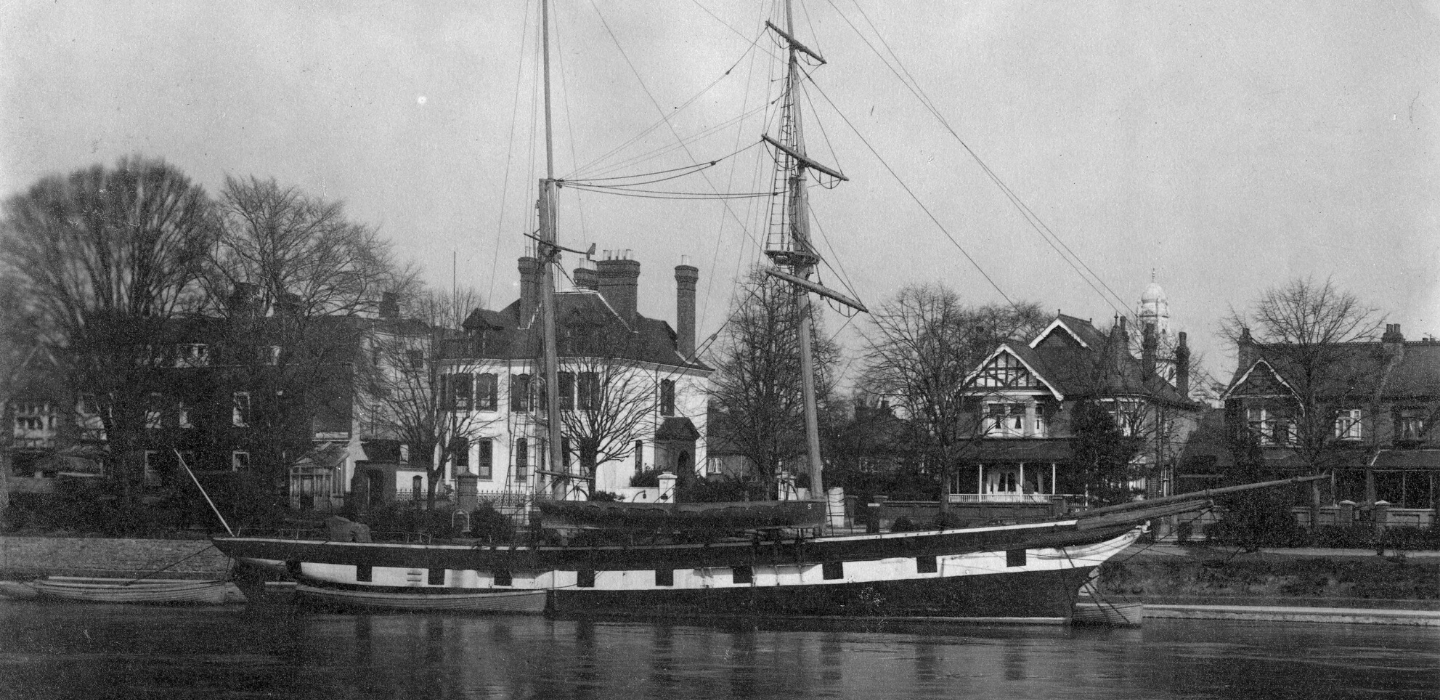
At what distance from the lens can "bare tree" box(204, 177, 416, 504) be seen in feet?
140

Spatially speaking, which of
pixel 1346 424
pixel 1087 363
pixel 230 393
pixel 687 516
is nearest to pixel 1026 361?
pixel 1087 363

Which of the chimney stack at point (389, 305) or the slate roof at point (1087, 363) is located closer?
the chimney stack at point (389, 305)

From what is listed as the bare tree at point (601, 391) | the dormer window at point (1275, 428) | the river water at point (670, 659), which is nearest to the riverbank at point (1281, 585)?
the river water at point (670, 659)

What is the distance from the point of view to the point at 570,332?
52.9 m

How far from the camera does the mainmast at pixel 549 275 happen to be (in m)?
34.9

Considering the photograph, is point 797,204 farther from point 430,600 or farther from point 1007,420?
point 1007,420

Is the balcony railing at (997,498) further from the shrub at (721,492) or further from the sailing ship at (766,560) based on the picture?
the sailing ship at (766,560)

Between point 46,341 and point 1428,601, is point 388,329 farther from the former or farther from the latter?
point 1428,601

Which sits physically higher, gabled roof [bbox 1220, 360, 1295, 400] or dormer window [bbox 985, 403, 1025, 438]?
gabled roof [bbox 1220, 360, 1295, 400]

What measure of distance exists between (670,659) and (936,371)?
26.2 m

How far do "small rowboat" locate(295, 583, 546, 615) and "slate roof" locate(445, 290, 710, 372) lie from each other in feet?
51.4

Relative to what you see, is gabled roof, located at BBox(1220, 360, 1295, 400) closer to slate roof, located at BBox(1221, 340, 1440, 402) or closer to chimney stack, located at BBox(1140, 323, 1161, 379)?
slate roof, located at BBox(1221, 340, 1440, 402)

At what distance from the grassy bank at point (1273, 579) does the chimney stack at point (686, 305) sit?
2717 centimetres

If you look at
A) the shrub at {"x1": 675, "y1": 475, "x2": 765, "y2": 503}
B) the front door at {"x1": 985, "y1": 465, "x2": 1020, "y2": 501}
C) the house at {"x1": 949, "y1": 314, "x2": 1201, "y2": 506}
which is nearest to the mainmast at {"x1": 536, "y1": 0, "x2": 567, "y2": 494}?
the shrub at {"x1": 675, "y1": 475, "x2": 765, "y2": 503}
